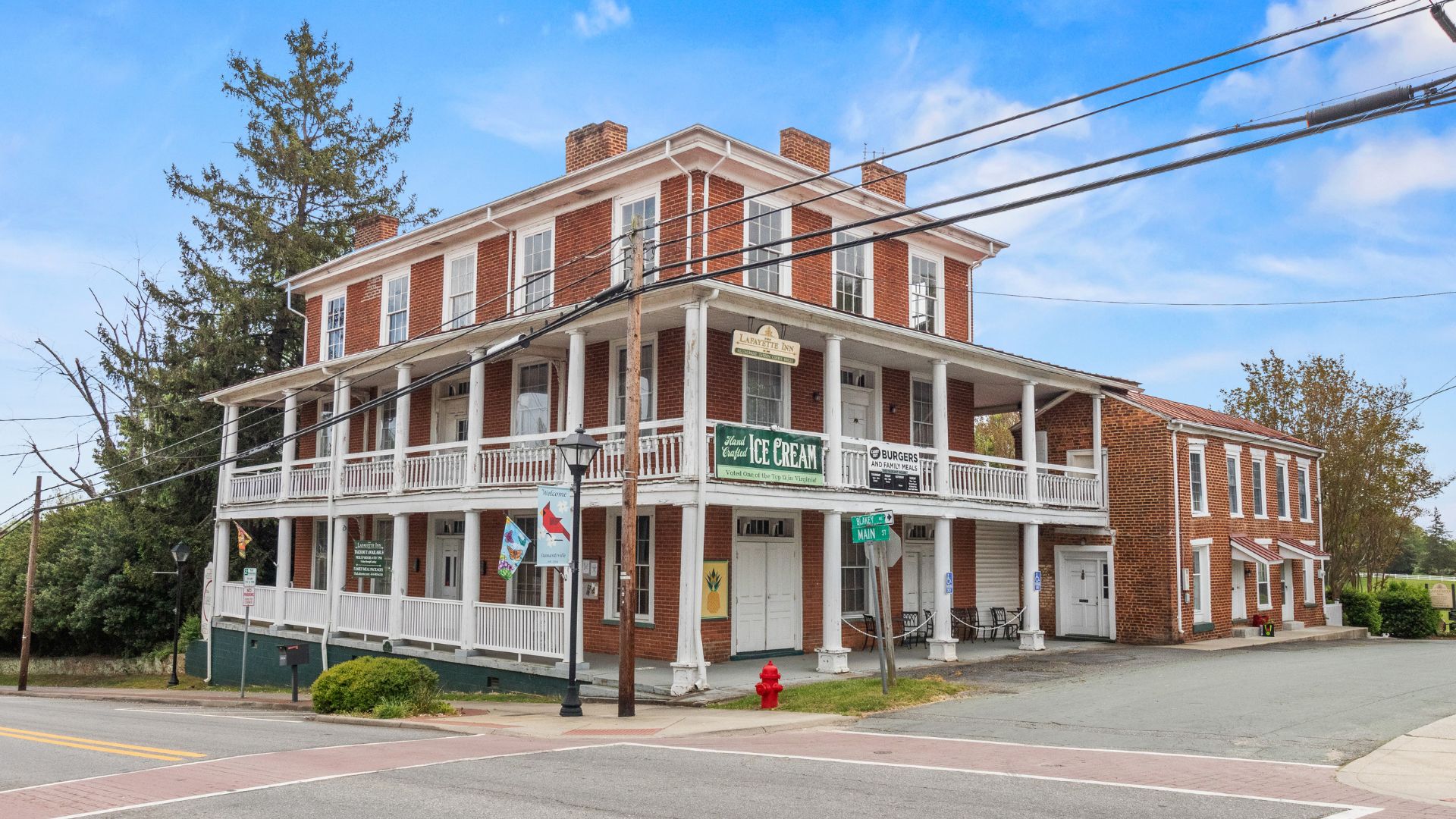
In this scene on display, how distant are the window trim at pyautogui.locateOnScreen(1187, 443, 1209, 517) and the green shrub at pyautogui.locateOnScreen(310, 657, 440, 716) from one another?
59.9 feet

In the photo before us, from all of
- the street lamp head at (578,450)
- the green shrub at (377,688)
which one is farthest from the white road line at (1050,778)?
the green shrub at (377,688)

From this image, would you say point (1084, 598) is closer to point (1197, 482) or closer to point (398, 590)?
point (1197, 482)

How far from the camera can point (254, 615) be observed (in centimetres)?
2772

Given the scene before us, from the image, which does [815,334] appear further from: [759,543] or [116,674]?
[116,674]

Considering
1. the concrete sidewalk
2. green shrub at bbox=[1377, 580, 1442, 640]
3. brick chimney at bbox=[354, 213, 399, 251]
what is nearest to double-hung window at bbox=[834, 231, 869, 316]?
brick chimney at bbox=[354, 213, 399, 251]

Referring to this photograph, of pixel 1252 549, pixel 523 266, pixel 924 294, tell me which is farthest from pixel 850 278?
pixel 1252 549

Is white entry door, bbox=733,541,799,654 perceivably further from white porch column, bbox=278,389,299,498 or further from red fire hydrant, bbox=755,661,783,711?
white porch column, bbox=278,389,299,498

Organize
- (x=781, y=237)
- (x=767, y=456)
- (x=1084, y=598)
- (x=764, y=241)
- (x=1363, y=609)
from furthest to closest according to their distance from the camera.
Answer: (x=1363, y=609)
(x=1084, y=598)
(x=781, y=237)
(x=764, y=241)
(x=767, y=456)

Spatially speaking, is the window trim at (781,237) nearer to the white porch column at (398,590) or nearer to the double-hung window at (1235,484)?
the white porch column at (398,590)

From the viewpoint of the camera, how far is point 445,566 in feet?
86.6

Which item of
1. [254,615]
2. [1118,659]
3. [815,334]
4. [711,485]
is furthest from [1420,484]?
[254,615]

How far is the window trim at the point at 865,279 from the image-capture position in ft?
75.2

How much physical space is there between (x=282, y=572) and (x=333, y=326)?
23.0ft

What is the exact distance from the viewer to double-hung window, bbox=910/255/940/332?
25.1 meters
